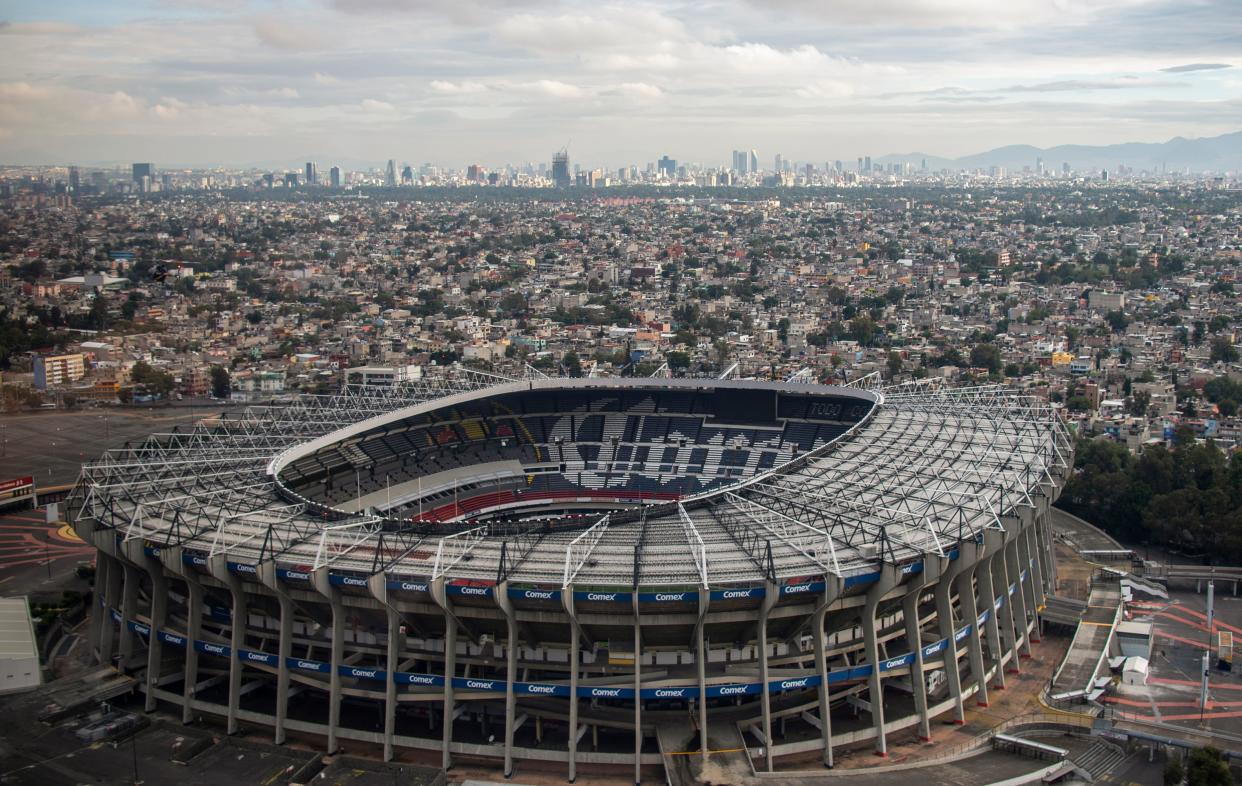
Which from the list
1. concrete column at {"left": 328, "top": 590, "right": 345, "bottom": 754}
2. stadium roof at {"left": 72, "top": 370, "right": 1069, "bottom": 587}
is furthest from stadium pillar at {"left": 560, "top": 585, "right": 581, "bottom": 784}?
concrete column at {"left": 328, "top": 590, "right": 345, "bottom": 754}

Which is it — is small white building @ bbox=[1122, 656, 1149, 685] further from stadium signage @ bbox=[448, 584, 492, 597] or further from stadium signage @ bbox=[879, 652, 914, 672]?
stadium signage @ bbox=[448, 584, 492, 597]

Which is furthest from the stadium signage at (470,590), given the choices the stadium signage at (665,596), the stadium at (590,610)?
the stadium signage at (665,596)

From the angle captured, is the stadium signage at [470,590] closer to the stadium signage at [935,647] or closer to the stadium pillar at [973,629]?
the stadium signage at [935,647]

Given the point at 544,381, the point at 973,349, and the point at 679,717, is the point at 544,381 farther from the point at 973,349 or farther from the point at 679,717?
the point at 973,349

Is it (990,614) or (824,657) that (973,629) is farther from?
(824,657)

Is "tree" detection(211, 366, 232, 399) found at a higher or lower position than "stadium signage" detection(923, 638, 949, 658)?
lower

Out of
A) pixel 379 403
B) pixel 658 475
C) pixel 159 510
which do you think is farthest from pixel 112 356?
pixel 159 510
